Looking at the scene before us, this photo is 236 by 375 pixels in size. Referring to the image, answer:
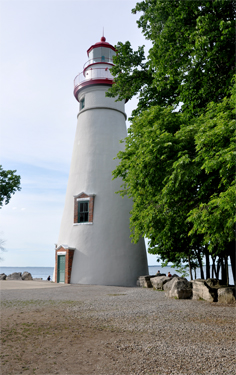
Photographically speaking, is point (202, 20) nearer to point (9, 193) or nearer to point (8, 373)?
point (8, 373)

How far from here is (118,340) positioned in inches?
235

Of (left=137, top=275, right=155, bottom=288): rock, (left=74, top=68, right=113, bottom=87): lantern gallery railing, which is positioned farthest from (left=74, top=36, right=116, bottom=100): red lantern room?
(left=137, top=275, right=155, bottom=288): rock

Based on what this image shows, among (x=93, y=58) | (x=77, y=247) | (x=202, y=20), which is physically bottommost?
(x=77, y=247)

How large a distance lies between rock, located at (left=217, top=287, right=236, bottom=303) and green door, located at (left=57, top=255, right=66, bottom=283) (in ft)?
38.3

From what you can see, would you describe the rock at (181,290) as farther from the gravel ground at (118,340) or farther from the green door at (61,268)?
the green door at (61,268)

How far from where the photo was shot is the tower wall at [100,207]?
1917cm

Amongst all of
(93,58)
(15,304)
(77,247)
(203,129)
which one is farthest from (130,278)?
(93,58)

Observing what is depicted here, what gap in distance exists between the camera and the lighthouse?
19.2 meters

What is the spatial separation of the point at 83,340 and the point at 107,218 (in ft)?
45.6

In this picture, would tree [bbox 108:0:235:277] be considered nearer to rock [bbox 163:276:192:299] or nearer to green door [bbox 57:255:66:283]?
rock [bbox 163:276:192:299]

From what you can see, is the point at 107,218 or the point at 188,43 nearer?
the point at 188,43

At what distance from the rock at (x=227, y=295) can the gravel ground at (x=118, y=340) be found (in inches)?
55.2

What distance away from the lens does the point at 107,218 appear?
19.8m

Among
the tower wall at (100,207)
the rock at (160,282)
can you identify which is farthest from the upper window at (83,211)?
the rock at (160,282)
